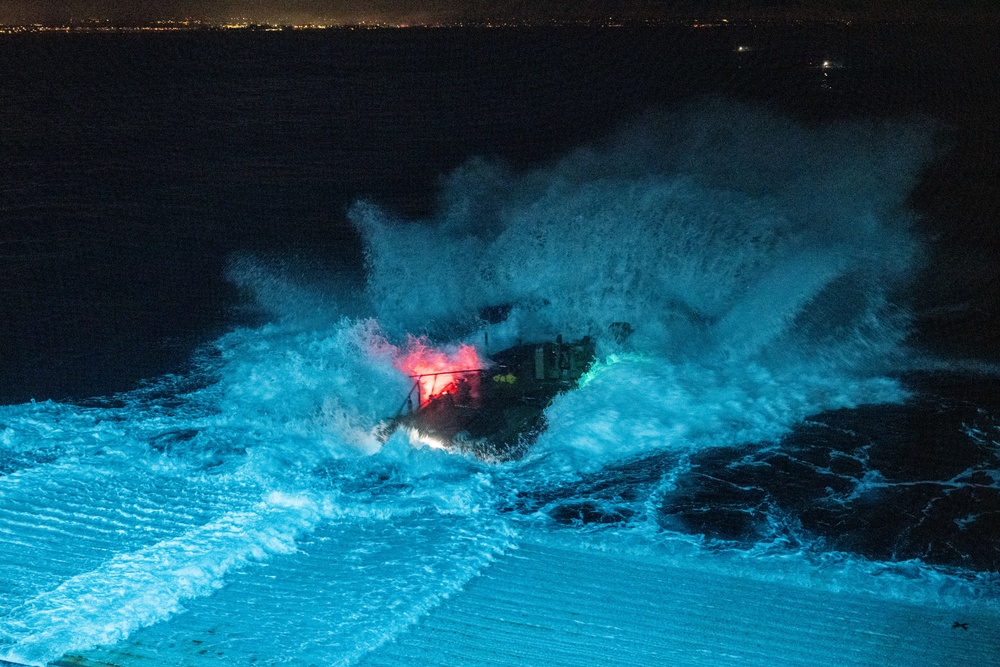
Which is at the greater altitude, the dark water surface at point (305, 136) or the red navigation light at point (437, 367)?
the dark water surface at point (305, 136)

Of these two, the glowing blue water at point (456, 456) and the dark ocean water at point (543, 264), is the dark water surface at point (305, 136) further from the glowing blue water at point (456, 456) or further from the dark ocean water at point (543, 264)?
the glowing blue water at point (456, 456)

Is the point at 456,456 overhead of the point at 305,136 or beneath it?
beneath

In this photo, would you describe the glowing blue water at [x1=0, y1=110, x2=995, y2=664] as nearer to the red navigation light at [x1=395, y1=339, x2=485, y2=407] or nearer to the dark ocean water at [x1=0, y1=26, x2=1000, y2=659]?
the dark ocean water at [x1=0, y1=26, x2=1000, y2=659]

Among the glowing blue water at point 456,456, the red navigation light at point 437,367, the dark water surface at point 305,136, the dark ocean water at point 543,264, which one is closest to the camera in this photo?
the glowing blue water at point 456,456

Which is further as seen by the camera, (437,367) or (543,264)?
(543,264)

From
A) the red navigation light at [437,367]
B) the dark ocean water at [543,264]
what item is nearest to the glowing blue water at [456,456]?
the dark ocean water at [543,264]

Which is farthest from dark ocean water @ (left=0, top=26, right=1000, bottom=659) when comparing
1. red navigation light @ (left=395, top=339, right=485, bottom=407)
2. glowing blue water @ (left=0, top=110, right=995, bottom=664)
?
red navigation light @ (left=395, top=339, right=485, bottom=407)

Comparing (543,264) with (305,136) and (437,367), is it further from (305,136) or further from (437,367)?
(305,136)

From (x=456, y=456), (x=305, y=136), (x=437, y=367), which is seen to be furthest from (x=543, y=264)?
(x=305, y=136)
